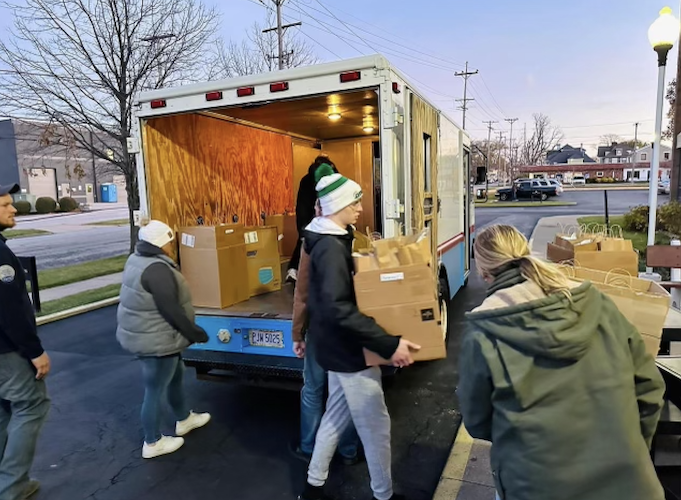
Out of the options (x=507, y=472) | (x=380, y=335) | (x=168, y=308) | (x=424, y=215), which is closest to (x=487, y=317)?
(x=507, y=472)

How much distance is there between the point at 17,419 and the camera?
3.01 meters

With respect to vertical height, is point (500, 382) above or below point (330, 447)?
above

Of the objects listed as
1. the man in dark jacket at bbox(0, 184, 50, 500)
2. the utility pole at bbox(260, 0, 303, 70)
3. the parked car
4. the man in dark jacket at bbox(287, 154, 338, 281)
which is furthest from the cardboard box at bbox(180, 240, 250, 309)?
the parked car

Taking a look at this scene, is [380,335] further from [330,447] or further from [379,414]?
[330,447]

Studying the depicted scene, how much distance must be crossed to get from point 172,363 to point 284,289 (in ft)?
6.37

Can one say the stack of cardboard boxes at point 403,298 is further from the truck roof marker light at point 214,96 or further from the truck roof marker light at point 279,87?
the truck roof marker light at point 214,96

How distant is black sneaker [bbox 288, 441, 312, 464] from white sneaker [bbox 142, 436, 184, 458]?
2.82ft

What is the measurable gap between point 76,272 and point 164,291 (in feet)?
32.8

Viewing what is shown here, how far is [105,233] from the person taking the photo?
23.4 m

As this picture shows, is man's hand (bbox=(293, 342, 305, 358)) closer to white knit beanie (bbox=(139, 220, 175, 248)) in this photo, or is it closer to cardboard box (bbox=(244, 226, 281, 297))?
white knit beanie (bbox=(139, 220, 175, 248))

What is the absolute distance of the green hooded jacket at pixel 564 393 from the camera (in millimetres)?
1598

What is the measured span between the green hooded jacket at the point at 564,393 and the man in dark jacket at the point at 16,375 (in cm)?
258

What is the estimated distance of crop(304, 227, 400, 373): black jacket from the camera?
2459 millimetres

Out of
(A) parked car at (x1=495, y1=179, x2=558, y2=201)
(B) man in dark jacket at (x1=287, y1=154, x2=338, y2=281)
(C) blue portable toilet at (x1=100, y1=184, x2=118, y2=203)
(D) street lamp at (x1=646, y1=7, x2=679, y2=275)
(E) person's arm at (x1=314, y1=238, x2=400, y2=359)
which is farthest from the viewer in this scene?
(C) blue portable toilet at (x1=100, y1=184, x2=118, y2=203)
